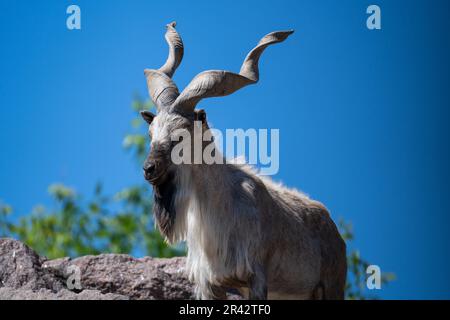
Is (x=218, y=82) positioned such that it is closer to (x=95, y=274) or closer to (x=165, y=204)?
(x=165, y=204)

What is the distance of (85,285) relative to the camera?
12578mm

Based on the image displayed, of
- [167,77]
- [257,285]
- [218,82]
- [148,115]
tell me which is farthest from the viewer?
[167,77]

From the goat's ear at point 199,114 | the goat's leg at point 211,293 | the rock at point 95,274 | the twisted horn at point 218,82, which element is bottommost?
the goat's leg at point 211,293

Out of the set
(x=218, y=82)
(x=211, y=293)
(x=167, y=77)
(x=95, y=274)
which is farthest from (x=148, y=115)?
(x=95, y=274)

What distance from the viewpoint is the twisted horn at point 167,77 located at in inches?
445

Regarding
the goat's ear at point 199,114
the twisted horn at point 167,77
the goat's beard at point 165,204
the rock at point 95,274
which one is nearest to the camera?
the goat's beard at point 165,204

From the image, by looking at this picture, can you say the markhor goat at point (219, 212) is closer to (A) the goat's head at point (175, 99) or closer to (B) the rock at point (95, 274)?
(A) the goat's head at point (175, 99)

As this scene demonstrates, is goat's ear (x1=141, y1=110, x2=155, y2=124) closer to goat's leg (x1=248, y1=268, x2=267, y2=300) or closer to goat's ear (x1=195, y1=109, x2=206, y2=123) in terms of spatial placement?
goat's ear (x1=195, y1=109, x2=206, y2=123)

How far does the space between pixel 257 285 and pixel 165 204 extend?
1396mm

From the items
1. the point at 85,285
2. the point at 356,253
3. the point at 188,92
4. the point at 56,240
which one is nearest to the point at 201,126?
the point at 188,92

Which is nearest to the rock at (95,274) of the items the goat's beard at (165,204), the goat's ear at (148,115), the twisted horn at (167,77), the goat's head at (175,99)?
the goat's beard at (165,204)

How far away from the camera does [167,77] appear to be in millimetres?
11711

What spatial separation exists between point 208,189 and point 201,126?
741 millimetres
